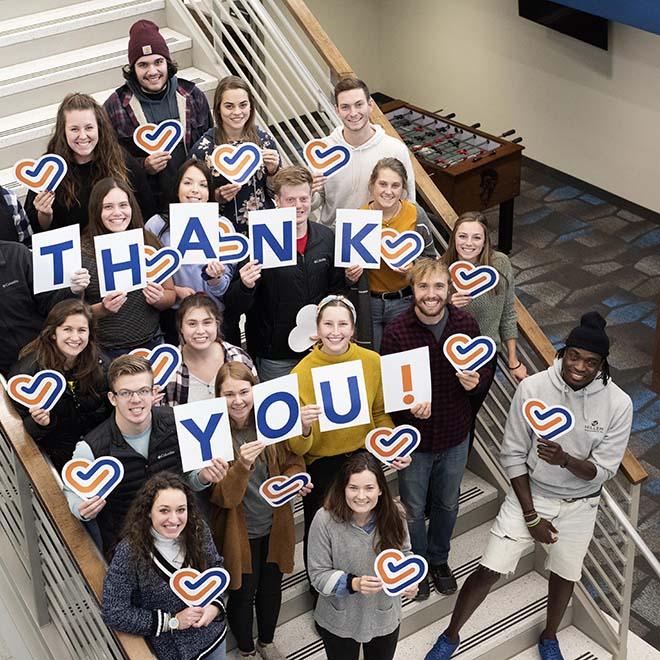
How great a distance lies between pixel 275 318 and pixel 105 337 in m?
0.68

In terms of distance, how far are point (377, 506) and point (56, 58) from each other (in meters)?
3.33

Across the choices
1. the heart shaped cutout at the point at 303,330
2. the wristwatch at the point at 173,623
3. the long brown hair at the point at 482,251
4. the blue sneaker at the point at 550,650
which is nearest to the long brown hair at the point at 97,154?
the heart shaped cutout at the point at 303,330

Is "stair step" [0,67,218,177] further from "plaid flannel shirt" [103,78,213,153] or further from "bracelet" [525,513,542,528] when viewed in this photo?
"bracelet" [525,513,542,528]

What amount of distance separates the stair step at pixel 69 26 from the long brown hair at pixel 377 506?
3.22 meters

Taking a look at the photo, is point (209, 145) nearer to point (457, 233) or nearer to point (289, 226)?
point (289, 226)

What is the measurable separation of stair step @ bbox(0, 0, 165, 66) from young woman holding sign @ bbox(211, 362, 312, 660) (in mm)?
Result: 2895

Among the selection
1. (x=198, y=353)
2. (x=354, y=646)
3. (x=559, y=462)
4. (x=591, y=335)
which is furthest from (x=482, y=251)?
(x=354, y=646)

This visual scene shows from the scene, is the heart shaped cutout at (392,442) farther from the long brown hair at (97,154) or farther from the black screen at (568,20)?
the black screen at (568,20)

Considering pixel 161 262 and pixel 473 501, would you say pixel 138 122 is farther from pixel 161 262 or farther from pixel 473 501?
pixel 473 501

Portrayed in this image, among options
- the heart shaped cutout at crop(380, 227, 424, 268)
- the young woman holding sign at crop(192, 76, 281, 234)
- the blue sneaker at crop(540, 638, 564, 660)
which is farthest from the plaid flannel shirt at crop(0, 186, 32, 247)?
the blue sneaker at crop(540, 638, 564, 660)

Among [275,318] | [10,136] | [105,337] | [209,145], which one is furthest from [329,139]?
[10,136]

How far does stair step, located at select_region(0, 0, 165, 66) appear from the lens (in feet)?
21.3

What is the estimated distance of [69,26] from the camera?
6.60 meters

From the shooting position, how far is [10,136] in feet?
20.0
